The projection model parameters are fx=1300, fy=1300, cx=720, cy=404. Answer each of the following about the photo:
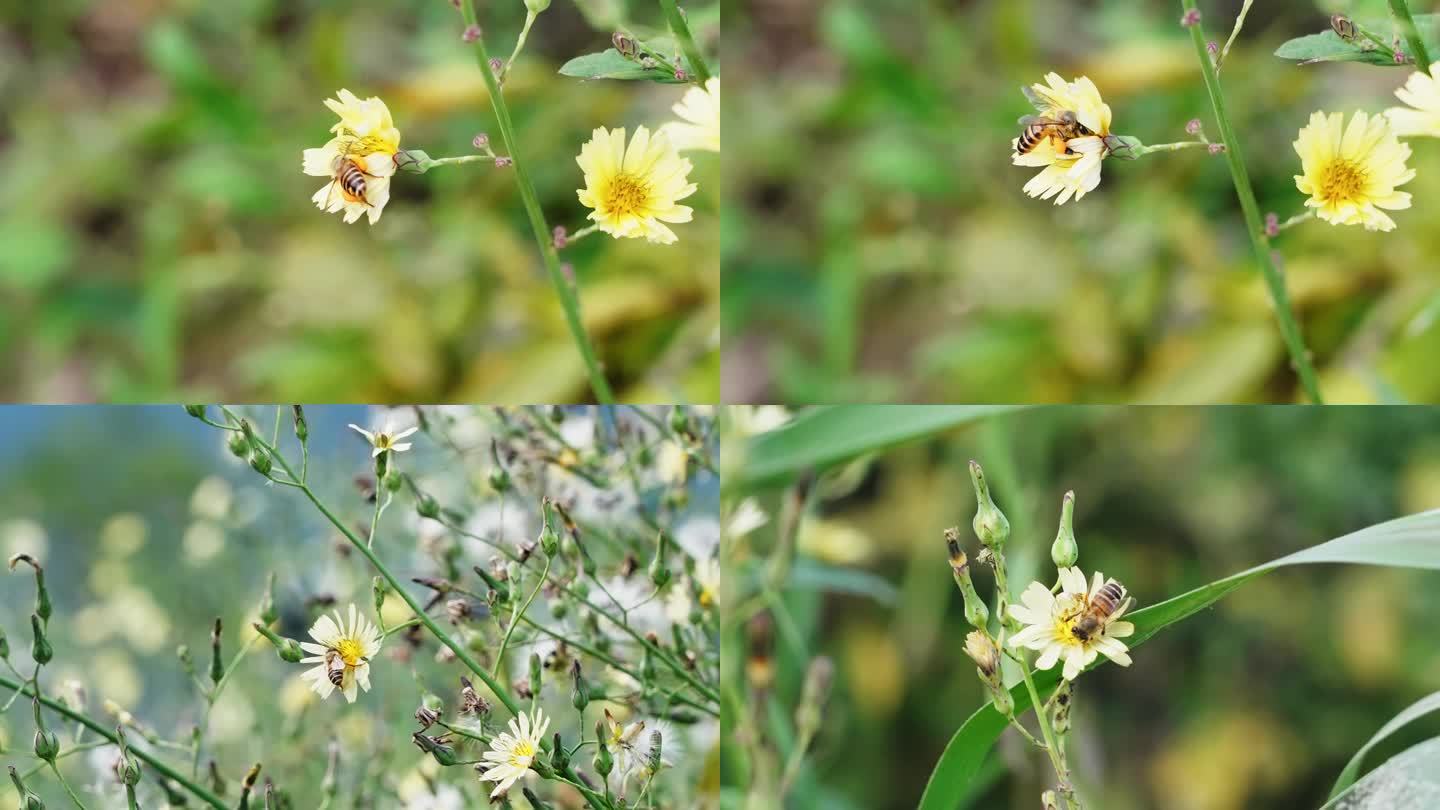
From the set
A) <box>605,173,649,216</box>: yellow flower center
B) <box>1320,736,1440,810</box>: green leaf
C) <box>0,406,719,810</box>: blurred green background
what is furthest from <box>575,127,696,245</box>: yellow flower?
<box>1320,736,1440,810</box>: green leaf

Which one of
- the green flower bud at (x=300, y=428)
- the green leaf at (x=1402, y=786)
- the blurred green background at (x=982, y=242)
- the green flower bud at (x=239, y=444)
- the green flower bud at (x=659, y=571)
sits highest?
the blurred green background at (x=982, y=242)

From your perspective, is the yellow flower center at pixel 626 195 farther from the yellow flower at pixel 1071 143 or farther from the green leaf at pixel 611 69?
the yellow flower at pixel 1071 143

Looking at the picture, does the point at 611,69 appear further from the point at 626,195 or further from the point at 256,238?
the point at 256,238

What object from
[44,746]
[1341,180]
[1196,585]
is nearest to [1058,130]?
[1341,180]

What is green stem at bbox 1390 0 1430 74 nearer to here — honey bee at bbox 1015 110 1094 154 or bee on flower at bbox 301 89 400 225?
honey bee at bbox 1015 110 1094 154

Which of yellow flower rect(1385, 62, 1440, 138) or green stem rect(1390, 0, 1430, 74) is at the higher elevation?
green stem rect(1390, 0, 1430, 74)

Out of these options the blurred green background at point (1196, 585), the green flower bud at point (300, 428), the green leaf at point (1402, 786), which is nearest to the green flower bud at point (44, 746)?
the green flower bud at point (300, 428)

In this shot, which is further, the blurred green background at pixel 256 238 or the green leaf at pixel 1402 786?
the blurred green background at pixel 256 238
